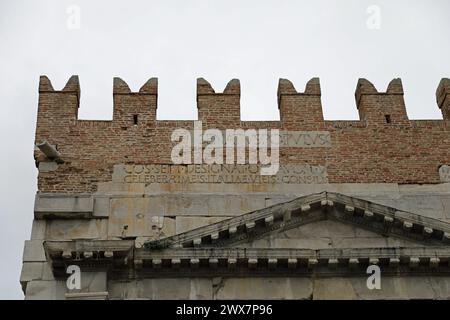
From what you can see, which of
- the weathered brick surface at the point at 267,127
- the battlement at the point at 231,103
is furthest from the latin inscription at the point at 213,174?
the battlement at the point at 231,103

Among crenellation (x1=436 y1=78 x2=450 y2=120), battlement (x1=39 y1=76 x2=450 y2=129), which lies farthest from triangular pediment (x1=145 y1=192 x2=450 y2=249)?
crenellation (x1=436 y1=78 x2=450 y2=120)

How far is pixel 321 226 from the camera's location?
18.1 metres

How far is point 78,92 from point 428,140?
724 centimetres

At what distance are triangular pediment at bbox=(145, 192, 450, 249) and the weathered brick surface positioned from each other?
4.03 feet

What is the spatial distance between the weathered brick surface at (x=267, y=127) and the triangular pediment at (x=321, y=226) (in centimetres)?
123

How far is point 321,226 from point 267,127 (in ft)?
8.87

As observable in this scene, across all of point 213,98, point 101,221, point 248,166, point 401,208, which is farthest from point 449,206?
point 101,221

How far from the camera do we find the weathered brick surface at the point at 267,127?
19.2 m

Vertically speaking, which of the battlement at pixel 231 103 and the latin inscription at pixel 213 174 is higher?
the battlement at pixel 231 103

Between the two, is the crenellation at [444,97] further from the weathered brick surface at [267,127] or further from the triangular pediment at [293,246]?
the triangular pediment at [293,246]

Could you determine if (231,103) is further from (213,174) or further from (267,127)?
(213,174)

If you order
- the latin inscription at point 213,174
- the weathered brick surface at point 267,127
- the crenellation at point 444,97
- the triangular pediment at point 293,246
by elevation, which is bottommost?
the triangular pediment at point 293,246

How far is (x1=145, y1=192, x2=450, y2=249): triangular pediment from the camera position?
17.4m

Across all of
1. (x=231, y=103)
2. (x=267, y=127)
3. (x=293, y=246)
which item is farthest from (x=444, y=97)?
(x=293, y=246)
